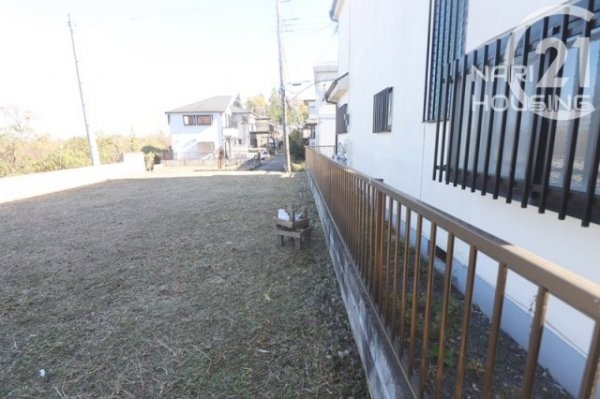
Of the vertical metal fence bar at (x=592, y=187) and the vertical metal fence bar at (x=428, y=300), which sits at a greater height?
the vertical metal fence bar at (x=592, y=187)

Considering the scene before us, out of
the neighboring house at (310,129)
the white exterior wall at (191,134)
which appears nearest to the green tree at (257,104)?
the neighboring house at (310,129)

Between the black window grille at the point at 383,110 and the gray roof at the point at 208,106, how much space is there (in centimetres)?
2263

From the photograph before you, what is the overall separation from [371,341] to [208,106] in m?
27.3

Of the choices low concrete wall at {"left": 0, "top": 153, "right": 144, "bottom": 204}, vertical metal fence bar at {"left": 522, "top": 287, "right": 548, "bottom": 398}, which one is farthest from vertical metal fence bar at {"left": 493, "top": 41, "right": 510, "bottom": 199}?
low concrete wall at {"left": 0, "top": 153, "right": 144, "bottom": 204}

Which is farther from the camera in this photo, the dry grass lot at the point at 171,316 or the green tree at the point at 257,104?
the green tree at the point at 257,104

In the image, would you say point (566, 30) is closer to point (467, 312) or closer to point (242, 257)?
point (467, 312)

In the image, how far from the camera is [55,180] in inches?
407

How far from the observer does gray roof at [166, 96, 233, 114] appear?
25500mm

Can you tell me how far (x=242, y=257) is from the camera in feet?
12.9

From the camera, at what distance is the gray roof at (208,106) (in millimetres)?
25500

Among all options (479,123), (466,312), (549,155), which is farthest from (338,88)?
(466,312)

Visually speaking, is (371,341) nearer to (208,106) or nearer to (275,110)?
(208,106)

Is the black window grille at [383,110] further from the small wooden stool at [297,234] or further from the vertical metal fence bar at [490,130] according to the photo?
the vertical metal fence bar at [490,130]

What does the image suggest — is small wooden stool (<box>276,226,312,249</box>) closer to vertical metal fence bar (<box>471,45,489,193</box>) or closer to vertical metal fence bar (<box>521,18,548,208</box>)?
vertical metal fence bar (<box>471,45,489,193</box>)
